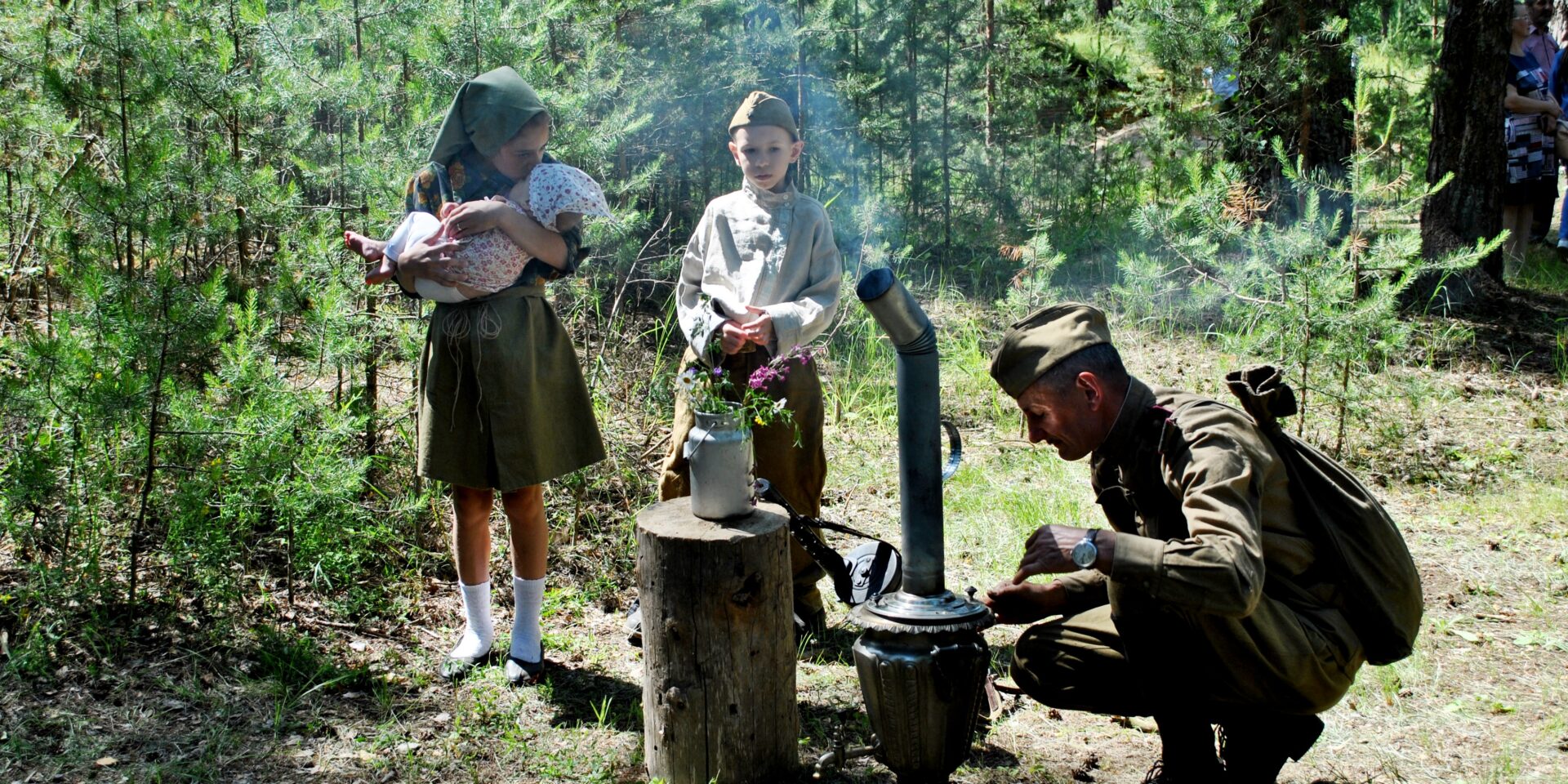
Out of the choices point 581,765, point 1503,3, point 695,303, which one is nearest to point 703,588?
point 581,765

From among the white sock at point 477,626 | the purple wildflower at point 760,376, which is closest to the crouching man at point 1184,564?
the purple wildflower at point 760,376

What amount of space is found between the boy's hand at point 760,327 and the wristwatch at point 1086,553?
151cm

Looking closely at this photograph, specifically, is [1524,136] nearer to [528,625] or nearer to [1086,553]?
[1086,553]

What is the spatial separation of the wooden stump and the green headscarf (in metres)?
1.31

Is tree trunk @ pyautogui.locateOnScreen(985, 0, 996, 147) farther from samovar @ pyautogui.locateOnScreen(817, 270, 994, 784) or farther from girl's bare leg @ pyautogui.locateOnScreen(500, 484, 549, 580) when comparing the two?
samovar @ pyautogui.locateOnScreen(817, 270, 994, 784)

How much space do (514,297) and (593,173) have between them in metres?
2.40

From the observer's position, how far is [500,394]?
3.54m

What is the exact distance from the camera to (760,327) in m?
3.76

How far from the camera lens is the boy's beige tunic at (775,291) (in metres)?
4.01

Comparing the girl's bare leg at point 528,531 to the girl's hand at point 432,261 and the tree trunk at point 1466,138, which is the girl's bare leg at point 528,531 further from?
Answer: the tree trunk at point 1466,138

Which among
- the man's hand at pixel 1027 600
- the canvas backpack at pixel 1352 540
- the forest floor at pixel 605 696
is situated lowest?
the forest floor at pixel 605 696

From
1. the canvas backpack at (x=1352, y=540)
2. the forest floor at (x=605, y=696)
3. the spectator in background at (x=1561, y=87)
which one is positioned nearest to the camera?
the canvas backpack at (x=1352, y=540)

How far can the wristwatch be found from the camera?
8.32ft

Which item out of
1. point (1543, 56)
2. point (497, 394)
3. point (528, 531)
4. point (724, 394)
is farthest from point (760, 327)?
point (1543, 56)
